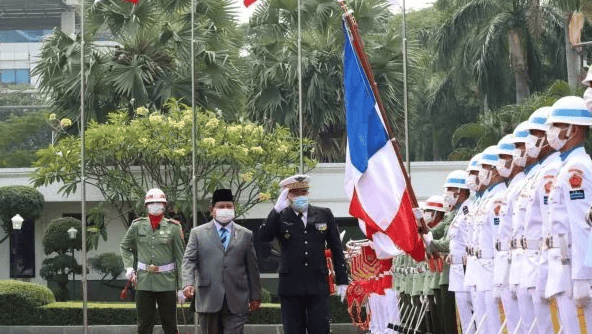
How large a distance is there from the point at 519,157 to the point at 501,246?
79 centimetres

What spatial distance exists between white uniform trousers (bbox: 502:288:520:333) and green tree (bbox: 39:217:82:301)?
88.2ft

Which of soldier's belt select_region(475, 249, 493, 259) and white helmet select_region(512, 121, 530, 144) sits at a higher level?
white helmet select_region(512, 121, 530, 144)

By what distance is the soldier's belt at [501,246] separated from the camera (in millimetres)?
13039

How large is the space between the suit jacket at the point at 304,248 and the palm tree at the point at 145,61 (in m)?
23.6

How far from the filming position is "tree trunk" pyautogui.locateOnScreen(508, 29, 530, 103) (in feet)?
157

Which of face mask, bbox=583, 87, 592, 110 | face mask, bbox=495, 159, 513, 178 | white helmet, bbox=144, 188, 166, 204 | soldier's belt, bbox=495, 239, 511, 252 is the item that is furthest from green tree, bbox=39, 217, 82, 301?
face mask, bbox=583, 87, 592, 110

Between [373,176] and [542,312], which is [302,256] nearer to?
[373,176]

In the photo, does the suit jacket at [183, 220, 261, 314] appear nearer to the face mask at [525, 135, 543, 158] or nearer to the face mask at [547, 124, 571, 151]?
the face mask at [525, 135, 543, 158]

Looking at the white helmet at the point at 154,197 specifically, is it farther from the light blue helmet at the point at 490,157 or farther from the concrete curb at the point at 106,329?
the concrete curb at the point at 106,329

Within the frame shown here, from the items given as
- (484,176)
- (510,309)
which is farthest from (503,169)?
(510,309)

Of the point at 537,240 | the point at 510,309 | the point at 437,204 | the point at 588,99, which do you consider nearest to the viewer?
the point at 588,99

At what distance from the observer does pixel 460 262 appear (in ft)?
53.2

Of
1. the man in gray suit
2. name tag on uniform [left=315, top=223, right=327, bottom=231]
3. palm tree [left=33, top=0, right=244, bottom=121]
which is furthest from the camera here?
palm tree [left=33, top=0, right=244, bottom=121]

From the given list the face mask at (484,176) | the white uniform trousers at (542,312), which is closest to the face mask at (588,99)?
the white uniform trousers at (542,312)
